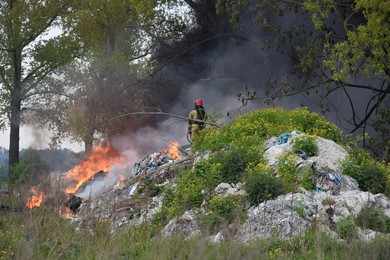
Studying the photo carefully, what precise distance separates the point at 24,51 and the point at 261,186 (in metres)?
23.6

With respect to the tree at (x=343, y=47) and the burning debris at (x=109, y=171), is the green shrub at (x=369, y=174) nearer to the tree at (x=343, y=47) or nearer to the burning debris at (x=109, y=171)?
the burning debris at (x=109, y=171)

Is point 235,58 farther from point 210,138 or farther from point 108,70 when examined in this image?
point 210,138

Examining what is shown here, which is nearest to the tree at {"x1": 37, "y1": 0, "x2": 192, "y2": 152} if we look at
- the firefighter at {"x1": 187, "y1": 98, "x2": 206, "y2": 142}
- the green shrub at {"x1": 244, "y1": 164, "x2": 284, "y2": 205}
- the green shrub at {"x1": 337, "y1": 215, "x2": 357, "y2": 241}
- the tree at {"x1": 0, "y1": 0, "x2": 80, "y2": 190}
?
the tree at {"x1": 0, "y1": 0, "x2": 80, "y2": 190}

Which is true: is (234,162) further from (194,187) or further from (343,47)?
(343,47)

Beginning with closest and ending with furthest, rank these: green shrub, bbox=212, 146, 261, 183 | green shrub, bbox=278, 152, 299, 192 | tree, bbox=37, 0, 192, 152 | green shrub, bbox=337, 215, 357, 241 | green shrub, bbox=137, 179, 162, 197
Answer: green shrub, bbox=337, 215, 357, 241
green shrub, bbox=278, 152, 299, 192
green shrub, bbox=212, 146, 261, 183
green shrub, bbox=137, 179, 162, 197
tree, bbox=37, 0, 192, 152

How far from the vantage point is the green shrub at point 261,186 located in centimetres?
1267

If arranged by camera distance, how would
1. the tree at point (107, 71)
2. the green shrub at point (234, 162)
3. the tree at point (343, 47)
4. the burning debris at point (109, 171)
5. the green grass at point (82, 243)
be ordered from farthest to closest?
1. the tree at point (107, 71)
2. the tree at point (343, 47)
3. the burning debris at point (109, 171)
4. the green shrub at point (234, 162)
5. the green grass at point (82, 243)

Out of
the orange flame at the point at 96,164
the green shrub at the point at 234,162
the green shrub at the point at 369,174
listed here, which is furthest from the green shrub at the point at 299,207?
the orange flame at the point at 96,164

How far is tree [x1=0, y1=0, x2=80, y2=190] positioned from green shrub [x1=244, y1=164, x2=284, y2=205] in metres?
21.9

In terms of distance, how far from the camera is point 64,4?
3438 centimetres

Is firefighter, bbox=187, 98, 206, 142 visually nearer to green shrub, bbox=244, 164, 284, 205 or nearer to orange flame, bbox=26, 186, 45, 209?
green shrub, bbox=244, 164, 284, 205

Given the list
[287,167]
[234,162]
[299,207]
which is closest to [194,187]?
[234,162]

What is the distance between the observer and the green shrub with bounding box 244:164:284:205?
12672 mm

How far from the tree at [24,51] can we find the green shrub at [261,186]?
21.9 m
